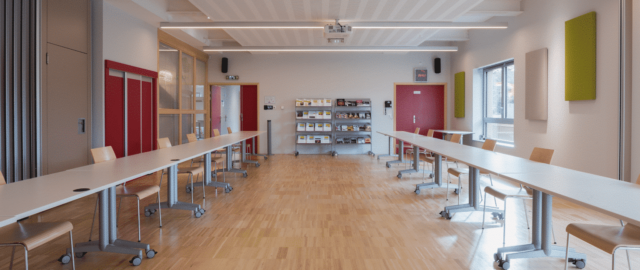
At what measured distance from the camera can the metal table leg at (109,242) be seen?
295 cm

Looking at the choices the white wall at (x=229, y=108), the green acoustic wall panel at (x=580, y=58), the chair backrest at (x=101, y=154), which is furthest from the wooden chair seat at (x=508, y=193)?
the white wall at (x=229, y=108)

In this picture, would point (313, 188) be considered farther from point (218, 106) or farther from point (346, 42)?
point (218, 106)

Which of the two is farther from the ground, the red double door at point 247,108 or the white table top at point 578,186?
the red double door at point 247,108

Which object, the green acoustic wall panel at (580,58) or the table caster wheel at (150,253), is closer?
the table caster wheel at (150,253)

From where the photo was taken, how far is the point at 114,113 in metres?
6.34

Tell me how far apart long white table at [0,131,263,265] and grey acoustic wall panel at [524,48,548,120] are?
5.93 meters

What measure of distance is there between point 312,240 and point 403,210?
159cm

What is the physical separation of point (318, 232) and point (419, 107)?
340 inches

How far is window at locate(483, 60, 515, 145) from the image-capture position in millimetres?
8166

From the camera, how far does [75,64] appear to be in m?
5.48

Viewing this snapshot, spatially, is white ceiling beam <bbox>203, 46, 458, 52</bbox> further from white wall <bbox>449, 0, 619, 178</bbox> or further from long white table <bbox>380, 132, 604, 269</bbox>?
long white table <bbox>380, 132, 604, 269</bbox>

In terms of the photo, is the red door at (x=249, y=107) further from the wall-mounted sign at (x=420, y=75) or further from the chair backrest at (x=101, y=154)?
the chair backrest at (x=101, y=154)

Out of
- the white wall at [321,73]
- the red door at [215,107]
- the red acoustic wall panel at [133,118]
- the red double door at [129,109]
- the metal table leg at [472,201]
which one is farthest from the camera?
the red door at [215,107]

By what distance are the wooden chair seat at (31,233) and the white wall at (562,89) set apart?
242 inches
